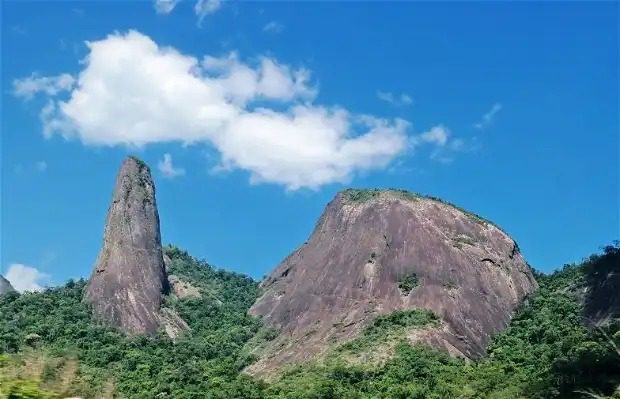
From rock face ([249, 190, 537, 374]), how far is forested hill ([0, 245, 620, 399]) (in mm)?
1961

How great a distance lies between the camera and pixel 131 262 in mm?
67812

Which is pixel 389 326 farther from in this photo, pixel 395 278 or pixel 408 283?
pixel 395 278

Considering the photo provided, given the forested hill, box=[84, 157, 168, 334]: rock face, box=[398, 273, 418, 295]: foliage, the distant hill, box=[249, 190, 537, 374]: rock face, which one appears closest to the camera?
the forested hill

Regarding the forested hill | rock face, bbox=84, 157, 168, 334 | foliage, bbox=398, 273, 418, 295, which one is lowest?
the forested hill

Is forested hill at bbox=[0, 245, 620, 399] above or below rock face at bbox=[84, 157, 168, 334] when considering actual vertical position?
below

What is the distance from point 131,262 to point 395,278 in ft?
89.2

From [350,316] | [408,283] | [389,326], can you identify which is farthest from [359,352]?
[408,283]

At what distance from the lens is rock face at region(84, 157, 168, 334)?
206 ft

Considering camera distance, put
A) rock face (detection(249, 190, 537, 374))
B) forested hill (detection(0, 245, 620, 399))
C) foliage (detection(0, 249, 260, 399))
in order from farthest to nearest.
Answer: rock face (detection(249, 190, 537, 374))
foliage (detection(0, 249, 260, 399))
forested hill (detection(0, 245, 620, 399))

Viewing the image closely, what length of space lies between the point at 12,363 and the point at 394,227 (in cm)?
5923

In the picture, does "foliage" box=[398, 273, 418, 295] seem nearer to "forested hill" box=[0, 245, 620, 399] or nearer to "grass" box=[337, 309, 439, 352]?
"grass" box=[337, 309, 439, 352]

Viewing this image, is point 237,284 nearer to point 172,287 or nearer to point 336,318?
point 172,287

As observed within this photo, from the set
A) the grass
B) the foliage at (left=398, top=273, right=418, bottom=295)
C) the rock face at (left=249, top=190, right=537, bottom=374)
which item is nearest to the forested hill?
the grass

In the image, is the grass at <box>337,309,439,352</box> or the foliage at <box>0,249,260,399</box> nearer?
the foliage at <box>0,249,260,399</box>
